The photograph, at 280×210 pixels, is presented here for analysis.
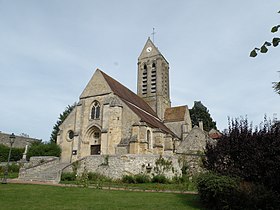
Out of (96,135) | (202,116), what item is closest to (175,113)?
(202,116)

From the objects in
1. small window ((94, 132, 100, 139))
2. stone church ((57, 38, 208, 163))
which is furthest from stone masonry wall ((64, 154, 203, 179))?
small window ((94, 132, 100, 139))

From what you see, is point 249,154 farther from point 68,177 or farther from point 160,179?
point 68,177

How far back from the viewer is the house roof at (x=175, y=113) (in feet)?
120

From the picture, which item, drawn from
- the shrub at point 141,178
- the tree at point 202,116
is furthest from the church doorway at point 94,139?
the tree at point 202,116

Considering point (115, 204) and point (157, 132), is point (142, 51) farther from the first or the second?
point (115, 204)

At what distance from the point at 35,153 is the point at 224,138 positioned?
2199 centimetres

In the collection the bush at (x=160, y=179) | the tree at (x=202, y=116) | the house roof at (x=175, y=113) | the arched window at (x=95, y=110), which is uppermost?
the tree at (x=202, y=116)

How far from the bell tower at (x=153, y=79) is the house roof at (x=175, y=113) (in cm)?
71

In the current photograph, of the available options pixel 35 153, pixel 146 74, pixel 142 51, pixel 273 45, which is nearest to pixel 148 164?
pixel 35 153

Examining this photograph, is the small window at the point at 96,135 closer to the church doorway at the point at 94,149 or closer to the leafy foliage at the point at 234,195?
the church doorway at the point at 94,149

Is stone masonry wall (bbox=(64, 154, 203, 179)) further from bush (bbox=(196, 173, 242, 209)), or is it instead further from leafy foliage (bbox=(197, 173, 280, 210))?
leafy foliage (bbox=(197, 173, 280, 210))

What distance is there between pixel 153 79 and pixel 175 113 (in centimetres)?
628

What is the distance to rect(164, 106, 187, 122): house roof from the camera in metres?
36.7

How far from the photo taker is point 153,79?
40.1m
